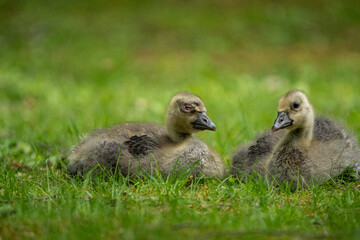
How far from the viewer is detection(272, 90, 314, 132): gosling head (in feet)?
16.4

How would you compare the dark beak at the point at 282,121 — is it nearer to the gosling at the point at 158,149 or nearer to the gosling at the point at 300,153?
the gosling at the point at 300,153

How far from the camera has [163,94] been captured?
10570 millimetres

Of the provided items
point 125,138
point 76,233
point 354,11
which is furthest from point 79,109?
point 354,11

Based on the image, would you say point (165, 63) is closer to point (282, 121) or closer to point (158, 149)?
point (158, 149)

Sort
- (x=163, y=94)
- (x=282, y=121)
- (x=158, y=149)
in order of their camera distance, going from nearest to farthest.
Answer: (x=282, y=121), (x=158, y=149), (x=163, y=94)

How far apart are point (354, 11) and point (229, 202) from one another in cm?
1481

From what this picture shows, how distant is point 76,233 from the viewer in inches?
143

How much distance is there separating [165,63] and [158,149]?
8.62 m

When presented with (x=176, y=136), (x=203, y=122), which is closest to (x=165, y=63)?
(x=176, y=136)

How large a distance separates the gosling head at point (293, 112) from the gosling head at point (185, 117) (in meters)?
0.70

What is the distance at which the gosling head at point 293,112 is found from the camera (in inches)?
197

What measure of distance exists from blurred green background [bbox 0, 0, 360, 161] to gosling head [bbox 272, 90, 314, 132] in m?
1.58

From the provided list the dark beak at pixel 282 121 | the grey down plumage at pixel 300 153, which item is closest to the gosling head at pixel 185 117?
the grey down plumage at pixel 300 153

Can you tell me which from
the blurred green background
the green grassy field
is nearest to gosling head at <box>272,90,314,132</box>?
the green grassy field
